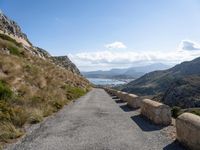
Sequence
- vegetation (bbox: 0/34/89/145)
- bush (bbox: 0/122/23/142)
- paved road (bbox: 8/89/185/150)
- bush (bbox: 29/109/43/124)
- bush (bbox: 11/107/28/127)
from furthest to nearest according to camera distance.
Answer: bush (bbox: 29/109/43/124)
bush (bbox: 11/107/28/127)
vegetation (bbox: 0/34/89/145)
bush (bbox: 0/122/23/142)
paved road (bbox: 8/89/185/150)

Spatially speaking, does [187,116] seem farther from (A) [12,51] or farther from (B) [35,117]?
(A) [12,51]

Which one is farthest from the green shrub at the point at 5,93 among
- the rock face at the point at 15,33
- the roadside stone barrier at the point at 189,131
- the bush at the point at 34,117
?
the rock face at the point at 15,33

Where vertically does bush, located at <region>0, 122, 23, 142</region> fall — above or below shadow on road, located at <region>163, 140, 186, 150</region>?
above

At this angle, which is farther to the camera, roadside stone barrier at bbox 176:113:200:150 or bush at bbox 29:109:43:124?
bush at bbox 29:109:43:124

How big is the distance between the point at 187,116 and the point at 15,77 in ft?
58.4

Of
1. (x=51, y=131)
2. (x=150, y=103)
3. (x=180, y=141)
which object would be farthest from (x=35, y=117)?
(x=180, y=141)

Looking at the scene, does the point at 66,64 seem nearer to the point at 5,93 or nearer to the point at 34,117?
the point at 5,93

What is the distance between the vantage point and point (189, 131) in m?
11.0

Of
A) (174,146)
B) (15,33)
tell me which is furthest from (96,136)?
(15,33)

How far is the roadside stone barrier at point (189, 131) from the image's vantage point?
34.0 feet

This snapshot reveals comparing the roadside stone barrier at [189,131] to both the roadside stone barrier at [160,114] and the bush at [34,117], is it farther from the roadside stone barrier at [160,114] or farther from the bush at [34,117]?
the bush at [34,117]

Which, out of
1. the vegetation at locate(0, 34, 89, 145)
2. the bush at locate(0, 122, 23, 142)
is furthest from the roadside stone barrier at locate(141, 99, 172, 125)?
the bush at locate(0, 122, 23, 142)

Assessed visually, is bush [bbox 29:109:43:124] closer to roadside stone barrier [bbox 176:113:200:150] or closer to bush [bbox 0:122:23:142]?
bush [bbox 0:122:23:142]

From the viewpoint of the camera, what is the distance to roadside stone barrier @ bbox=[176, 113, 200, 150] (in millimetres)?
10375
